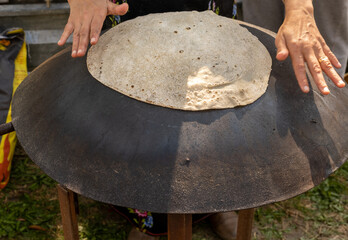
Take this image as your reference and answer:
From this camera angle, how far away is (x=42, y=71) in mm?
1398

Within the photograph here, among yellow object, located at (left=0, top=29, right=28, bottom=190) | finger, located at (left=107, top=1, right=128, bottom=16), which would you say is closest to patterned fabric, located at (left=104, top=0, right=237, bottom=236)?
finger, located at (left=107, top=1, right=128, bottom=16)

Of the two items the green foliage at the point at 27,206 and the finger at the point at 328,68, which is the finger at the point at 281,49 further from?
the green foliage at the point at 27,206

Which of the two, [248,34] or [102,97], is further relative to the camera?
[248,34]

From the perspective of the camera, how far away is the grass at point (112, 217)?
6.80ft

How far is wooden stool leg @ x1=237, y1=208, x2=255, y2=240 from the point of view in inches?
63.2

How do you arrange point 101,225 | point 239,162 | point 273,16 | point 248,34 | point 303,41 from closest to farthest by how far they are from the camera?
point 239,162, point 303,41, point 248,34, point 101,225, point 273,16

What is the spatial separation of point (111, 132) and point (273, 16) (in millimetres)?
1606

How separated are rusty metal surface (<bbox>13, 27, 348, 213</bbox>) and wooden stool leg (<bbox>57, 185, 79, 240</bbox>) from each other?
0.83ft

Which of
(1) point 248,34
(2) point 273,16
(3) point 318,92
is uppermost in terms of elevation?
(1) point 248,34

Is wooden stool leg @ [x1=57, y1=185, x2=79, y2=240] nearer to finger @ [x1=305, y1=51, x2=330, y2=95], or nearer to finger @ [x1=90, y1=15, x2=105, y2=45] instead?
finger @ [x1=90, y1=15, x2=105, y2=45]

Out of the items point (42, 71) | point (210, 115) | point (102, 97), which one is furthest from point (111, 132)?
point (42, 71)

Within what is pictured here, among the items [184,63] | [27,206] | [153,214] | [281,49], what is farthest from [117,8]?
[27,206]

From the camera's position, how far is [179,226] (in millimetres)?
1170

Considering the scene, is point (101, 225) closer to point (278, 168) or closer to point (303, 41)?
point (278, 168)
